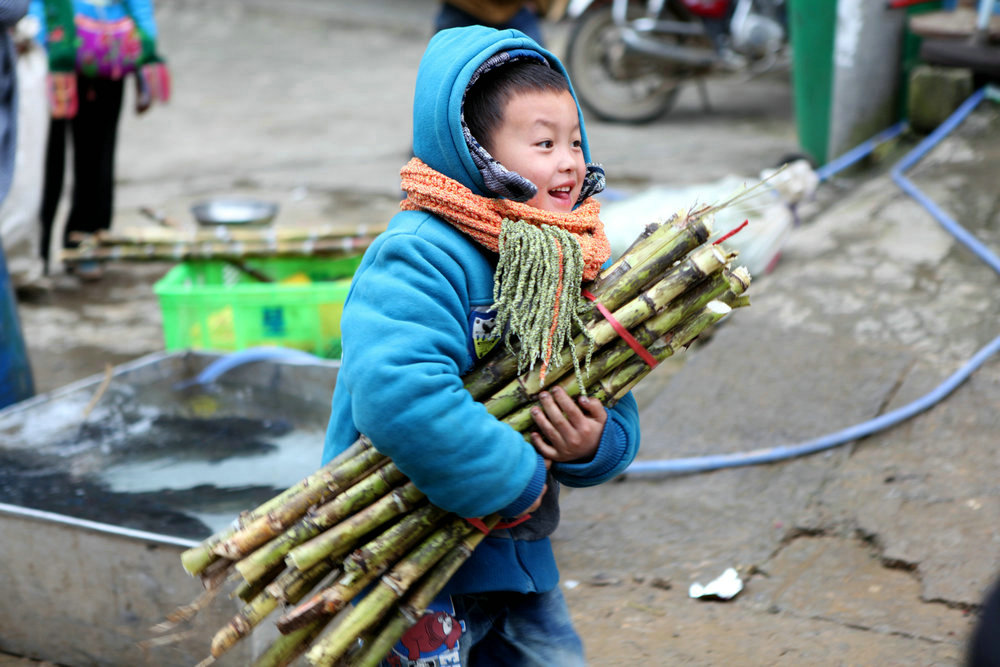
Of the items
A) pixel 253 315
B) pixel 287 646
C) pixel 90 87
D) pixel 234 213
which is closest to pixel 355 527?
pixel 287 646

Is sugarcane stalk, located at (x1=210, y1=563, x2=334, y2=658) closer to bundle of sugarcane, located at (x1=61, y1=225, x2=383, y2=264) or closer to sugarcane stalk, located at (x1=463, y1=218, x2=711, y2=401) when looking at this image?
sugarcane stalk, located at (x1=463, y1=218, x2=711, y2=401)

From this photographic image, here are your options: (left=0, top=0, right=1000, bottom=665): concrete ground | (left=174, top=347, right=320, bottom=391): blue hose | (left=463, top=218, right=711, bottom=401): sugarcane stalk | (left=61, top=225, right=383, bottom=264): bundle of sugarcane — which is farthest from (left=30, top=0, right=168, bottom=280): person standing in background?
(left=463, top=218, right=711, bottom=401): sugarcane stalk

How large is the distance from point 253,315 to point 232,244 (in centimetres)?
35

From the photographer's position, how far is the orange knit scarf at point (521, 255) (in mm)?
1576

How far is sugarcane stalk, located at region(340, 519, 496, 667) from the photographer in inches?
64.4

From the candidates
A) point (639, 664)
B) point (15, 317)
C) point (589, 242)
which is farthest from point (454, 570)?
point (15, 317)

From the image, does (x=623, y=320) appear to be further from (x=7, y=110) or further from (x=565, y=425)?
(x=7, y=110)

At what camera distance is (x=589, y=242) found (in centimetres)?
170

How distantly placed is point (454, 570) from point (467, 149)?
0.67 meters

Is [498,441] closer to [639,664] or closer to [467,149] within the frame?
[467,149]

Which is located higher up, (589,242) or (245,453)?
(589,242)

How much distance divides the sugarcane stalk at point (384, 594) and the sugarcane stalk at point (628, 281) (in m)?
0.23

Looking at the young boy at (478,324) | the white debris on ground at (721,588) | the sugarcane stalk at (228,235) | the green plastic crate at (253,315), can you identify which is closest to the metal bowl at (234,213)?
the sugarcane stalk at (228,235)

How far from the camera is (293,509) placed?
172cm
